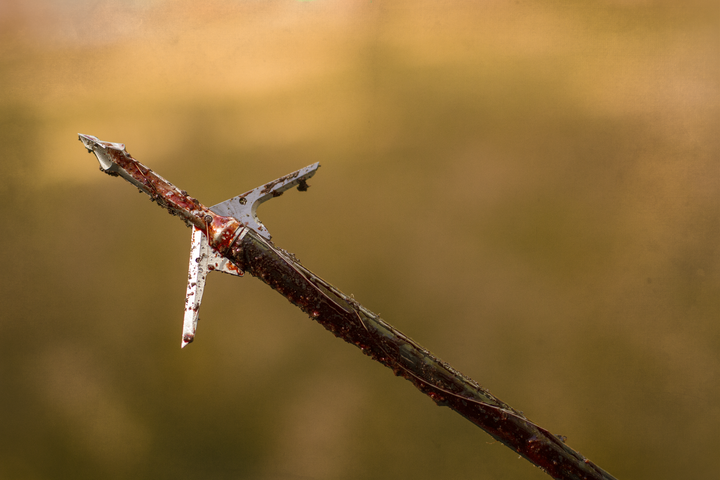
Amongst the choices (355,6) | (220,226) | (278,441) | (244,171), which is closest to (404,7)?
(355,6)

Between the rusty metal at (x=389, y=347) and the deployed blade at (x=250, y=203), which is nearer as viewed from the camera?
Answer: the rusty metal at (x=389, y=347)

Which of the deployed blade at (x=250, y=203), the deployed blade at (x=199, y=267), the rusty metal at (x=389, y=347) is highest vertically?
the deployed blade at (x=250, y=203)

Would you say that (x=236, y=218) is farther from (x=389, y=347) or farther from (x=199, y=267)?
(x=389, y=347)

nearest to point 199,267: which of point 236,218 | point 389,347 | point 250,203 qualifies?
point 236,218

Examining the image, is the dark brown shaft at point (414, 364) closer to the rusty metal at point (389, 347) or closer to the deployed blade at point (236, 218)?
the rusty metal at point (389, 347)

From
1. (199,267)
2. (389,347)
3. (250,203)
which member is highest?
(250,203)

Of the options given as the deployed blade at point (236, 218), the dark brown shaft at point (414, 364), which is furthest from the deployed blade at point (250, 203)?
the dark brown shaft at point (414, 364)

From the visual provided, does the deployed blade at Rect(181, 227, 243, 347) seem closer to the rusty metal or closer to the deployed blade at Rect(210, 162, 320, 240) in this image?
the rusty metal

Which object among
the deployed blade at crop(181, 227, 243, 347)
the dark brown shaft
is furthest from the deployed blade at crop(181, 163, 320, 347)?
the dark brown shaft

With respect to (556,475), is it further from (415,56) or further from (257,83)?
(257,83)
